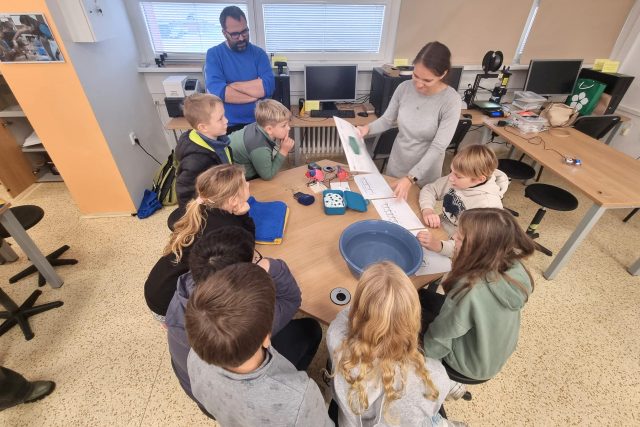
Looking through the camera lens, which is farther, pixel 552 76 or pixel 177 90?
pixel 552 76

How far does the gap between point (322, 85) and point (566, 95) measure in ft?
9.40

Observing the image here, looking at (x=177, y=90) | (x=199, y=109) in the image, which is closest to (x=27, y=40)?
(x=177, y=90)

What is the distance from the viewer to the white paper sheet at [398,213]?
1.52m

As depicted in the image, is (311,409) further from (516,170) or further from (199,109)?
(516,170)

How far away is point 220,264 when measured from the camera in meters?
0.92

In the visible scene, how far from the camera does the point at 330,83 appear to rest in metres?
3.30

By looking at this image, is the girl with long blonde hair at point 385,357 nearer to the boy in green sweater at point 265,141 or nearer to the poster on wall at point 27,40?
the boy in green sweater at point 265,141

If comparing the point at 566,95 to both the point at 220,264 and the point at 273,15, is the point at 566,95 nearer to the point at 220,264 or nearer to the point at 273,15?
the point at 273,15

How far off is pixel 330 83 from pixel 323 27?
24.3 inches

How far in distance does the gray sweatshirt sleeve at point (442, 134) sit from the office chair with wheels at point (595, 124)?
2.07m

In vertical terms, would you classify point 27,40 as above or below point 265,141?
above

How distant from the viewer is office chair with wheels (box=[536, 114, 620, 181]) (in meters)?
2.85

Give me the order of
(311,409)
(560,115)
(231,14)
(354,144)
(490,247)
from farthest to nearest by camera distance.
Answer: (560,115) < (231,14) < (354,144) < (490,247) < (311,409)

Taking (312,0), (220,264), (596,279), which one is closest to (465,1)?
(312,0)
